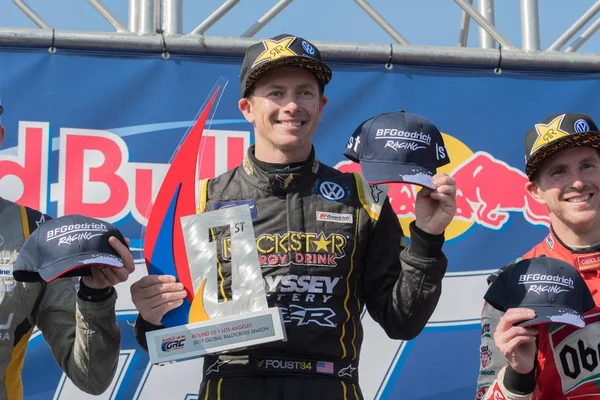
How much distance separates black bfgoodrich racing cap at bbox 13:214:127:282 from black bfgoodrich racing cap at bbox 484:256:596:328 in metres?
0.94

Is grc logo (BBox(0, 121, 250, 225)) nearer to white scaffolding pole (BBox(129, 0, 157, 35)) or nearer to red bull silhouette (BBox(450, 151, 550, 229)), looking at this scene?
white scaffolding pole (BBox(129, 0, 157, 35))

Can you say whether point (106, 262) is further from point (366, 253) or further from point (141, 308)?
point (366, 253)

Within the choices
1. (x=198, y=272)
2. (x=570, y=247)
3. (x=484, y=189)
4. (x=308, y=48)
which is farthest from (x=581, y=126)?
(x=484, y=189)

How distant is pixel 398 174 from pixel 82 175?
5.49 ft

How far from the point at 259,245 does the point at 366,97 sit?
4.83 feet

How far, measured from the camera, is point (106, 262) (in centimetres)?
232

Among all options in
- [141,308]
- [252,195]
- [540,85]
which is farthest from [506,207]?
[141,308]

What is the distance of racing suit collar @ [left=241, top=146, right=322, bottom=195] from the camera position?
8.88 ft

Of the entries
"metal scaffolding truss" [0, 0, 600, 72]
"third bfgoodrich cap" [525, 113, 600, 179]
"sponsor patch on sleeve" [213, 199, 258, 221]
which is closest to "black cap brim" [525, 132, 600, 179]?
"third bfgoodrich cap" [525, 113, 600, 179]

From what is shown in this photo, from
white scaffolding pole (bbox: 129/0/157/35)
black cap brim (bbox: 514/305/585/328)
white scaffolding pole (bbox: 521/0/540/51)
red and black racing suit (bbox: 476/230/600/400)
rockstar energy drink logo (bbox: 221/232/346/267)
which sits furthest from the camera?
white scaffolding pole (bbox: 521/0/540/51)

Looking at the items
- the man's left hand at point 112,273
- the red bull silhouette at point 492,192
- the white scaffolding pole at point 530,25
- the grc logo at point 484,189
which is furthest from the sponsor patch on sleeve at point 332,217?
the white scaffolding pole at point 530,25

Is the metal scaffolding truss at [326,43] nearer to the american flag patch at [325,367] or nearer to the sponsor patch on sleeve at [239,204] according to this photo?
the sponsor patch on sleeve at [239,204]

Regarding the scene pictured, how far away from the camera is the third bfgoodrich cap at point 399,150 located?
95.9 inches

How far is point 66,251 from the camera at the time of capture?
92.3 inches
